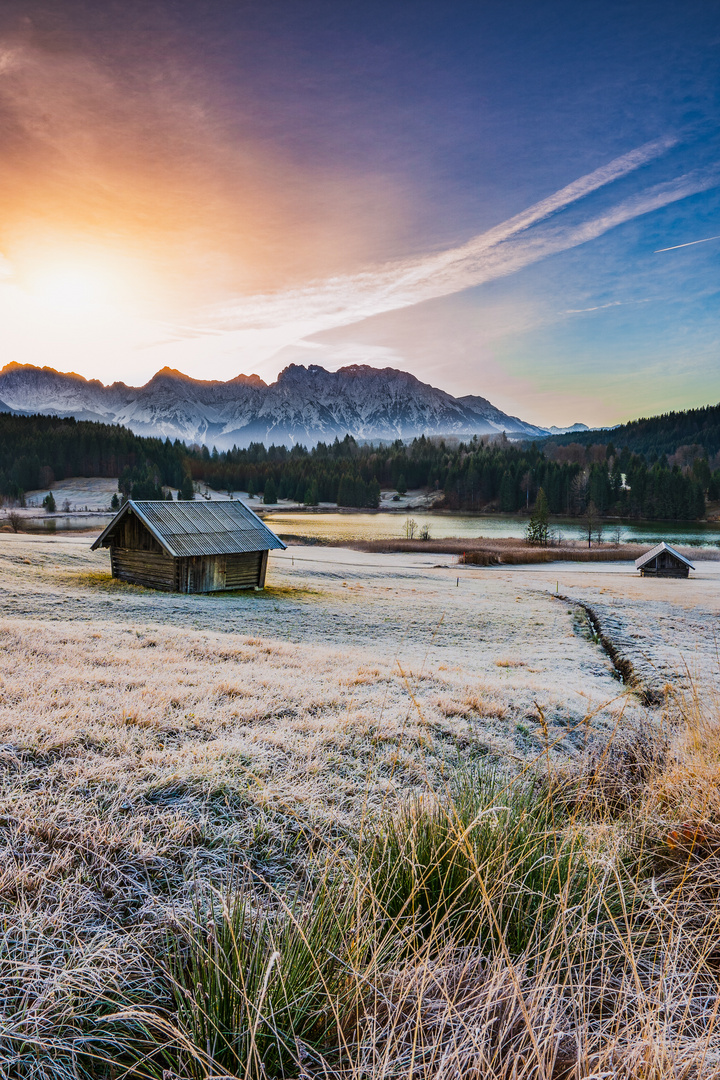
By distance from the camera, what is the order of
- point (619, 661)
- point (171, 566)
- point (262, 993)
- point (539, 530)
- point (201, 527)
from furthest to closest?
A: point (539, 530) → point (201, 527) → point (171, 566) → point (619, 661) → point (262, 993)

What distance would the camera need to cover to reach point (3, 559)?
1061 inches

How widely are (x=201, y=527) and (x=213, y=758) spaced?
21.0m

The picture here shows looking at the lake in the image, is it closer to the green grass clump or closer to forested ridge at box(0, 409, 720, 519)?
forested ridge at box(0, 409, 720, 519)

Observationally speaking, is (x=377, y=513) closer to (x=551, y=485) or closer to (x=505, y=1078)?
(x=551, y=485)

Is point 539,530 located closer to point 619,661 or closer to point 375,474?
point 619,661

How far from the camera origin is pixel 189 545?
926 inches

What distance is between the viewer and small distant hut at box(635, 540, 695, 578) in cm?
4112

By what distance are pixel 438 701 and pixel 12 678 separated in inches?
231

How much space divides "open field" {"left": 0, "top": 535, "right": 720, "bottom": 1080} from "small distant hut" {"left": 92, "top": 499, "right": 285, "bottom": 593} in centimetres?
758

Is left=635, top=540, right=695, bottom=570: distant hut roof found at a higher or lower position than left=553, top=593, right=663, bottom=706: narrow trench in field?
higher

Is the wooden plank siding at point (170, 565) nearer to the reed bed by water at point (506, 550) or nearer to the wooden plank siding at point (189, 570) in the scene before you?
the wooden plank siding at point (189, 570)

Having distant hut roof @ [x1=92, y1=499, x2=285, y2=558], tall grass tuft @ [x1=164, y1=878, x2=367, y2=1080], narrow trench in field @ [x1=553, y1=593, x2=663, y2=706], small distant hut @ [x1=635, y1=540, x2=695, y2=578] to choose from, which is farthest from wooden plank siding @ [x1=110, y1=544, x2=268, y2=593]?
small distant hut @ [x1=635, y1=540, x2=695, y2=578]

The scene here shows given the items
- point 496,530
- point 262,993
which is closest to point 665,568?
point 496,530

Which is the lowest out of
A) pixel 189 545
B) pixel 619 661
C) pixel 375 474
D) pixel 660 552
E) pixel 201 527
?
pixel 619 661
